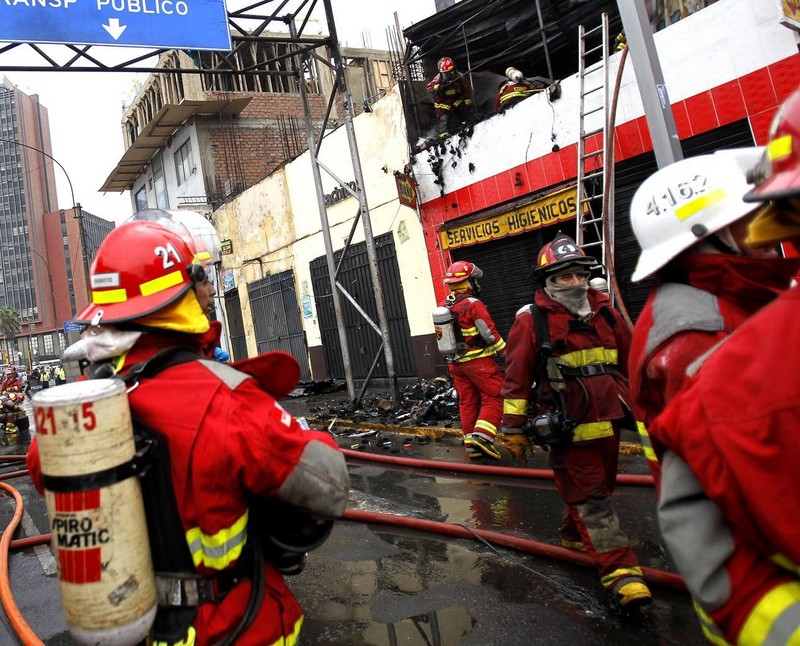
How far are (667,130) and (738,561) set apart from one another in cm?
391

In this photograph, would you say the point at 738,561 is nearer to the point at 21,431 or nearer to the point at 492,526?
the point at 492,526

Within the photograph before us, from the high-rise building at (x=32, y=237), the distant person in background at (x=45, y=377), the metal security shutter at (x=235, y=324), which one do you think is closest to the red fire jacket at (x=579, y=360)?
the metal security shutter at (x=235, y=324)

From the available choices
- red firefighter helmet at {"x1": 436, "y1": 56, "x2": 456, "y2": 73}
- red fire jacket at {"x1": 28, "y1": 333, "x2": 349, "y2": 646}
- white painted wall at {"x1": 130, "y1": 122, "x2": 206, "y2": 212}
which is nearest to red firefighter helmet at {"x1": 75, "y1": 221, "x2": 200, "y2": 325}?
red fire jacket at {"x1": 28, "y1": 333, "x2": 349, "y2": 646}

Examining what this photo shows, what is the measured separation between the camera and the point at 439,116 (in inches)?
389

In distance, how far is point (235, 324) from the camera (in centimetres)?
1728

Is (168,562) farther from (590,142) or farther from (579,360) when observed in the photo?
(590,142)

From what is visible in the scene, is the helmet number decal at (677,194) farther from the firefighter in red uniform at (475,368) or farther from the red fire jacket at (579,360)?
the firefighter in red uniform at (475,368)

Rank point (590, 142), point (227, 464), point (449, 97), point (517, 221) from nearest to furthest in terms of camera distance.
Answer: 1. point (227, 464)
2. point (590, 142)
3. point (517, 221)
4. point (449, 97)

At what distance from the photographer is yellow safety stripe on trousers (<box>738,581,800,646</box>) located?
943 mm

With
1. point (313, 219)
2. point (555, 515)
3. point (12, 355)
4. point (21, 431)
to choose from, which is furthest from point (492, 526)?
point (12, 355)

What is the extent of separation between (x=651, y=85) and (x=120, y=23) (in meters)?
5.68

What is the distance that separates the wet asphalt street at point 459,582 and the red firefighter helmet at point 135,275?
7.16 ft

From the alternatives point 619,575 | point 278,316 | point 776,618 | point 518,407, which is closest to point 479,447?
point 518,407

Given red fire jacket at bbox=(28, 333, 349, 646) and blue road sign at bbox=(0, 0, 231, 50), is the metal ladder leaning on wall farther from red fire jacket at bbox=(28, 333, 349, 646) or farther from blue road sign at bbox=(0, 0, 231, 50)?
red fire jacket at bbox=(28, 333, 349, 646)
